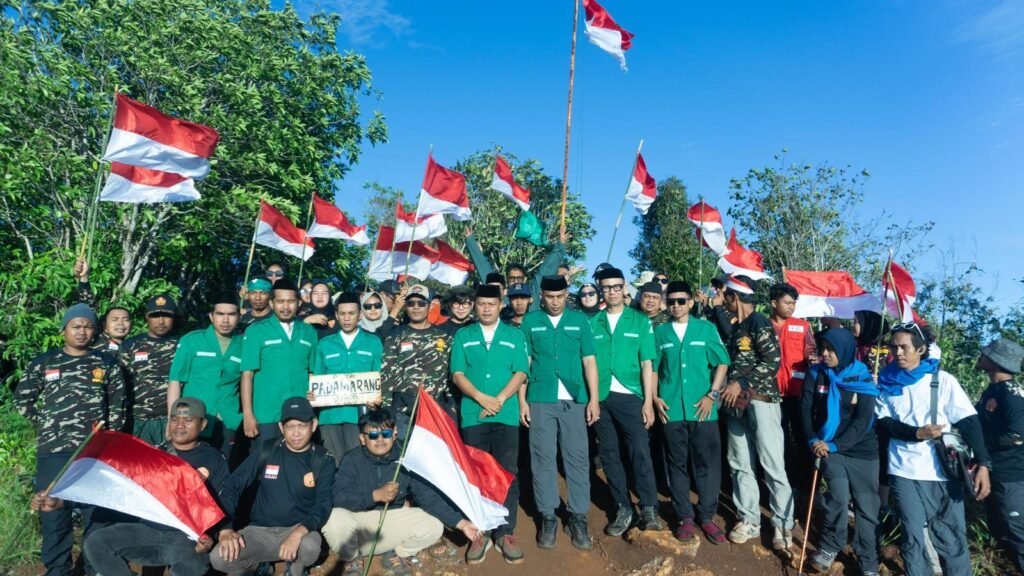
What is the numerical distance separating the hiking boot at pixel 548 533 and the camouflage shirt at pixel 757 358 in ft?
6.89

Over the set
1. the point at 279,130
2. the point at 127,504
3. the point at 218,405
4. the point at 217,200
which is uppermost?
the point at 279,130

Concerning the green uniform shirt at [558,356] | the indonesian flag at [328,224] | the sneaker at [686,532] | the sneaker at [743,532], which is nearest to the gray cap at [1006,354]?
the sneaker at [743,532]

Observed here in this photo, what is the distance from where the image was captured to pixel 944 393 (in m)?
4.54

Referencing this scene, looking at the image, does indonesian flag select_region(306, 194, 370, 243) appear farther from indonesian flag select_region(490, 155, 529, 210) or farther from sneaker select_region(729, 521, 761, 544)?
sneaker select_region(729, 521, 761, 544)

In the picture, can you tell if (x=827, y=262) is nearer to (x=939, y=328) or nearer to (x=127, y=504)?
(x=939, y=328)

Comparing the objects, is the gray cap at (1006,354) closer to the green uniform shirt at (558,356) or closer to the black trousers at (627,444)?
the black trousers at (627,444)

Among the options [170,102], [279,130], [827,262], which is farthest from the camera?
[827,262]

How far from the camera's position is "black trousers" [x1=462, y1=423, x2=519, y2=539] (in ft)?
16.8

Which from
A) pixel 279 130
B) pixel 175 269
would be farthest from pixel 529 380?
pixel 175 269

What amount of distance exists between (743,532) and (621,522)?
1078 mm

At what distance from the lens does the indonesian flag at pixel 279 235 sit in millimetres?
8359

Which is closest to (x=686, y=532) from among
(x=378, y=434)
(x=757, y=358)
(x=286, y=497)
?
(x=757, y=358)

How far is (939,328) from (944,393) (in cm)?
610

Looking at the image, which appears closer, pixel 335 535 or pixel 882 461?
pixel 335 535
